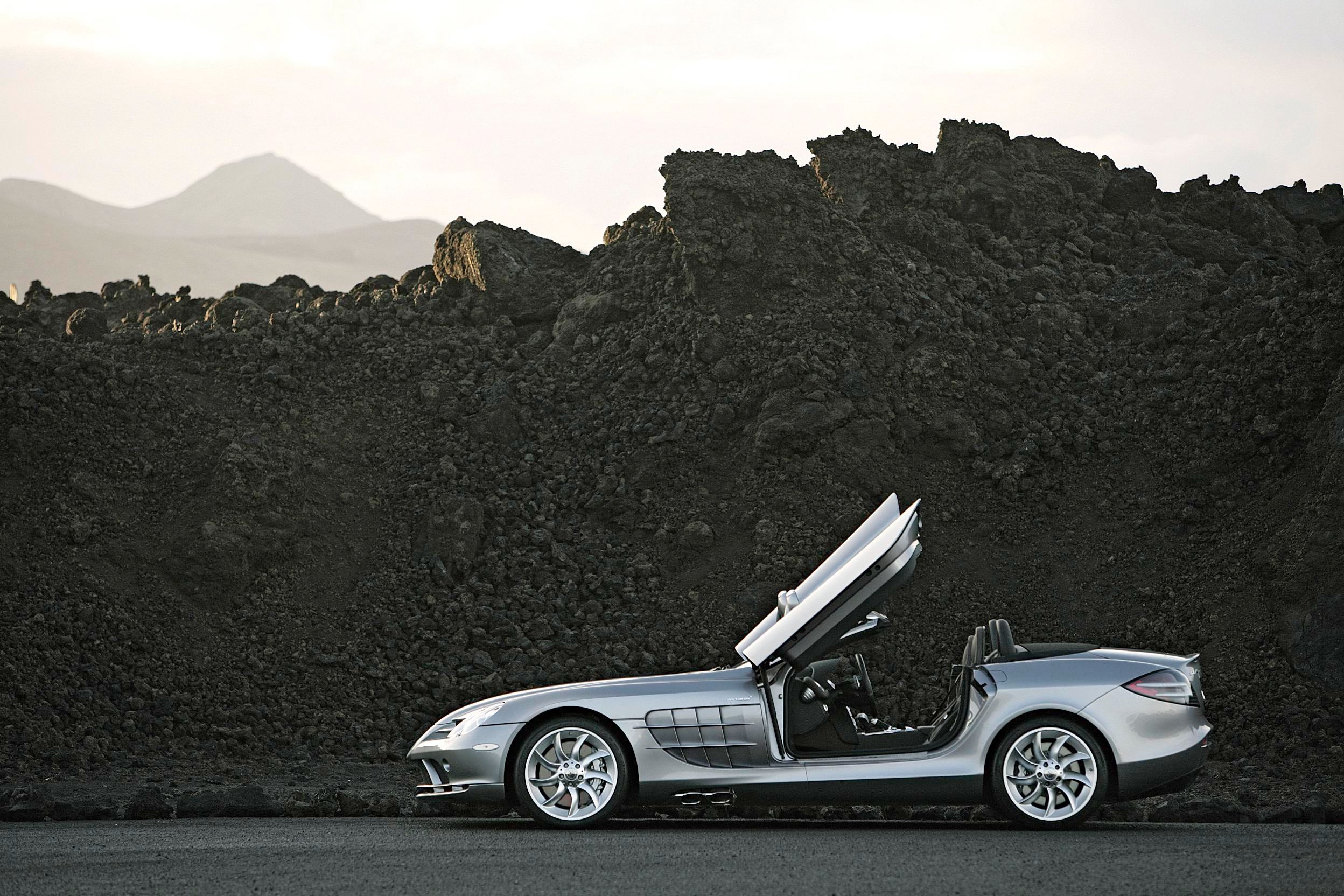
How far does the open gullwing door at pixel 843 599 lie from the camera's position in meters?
8.39

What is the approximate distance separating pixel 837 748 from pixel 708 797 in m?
0.91

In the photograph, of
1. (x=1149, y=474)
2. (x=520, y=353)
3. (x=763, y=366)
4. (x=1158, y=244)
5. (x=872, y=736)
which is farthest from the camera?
(x=1158, y=244)

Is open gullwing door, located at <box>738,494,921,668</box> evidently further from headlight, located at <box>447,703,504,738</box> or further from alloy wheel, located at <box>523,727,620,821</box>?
headlight, located at <box>447,703,504,738</box>

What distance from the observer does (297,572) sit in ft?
58.1

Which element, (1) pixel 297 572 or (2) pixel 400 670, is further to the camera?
(1) pixel 297 572

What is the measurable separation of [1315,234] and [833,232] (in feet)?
31.6

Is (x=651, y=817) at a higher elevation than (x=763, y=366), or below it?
below

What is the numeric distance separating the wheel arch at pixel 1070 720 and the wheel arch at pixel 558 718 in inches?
87.2

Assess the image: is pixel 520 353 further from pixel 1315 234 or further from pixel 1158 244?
pixel 1315 234

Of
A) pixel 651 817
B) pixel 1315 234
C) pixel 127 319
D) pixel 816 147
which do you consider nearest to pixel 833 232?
pixel 816 147

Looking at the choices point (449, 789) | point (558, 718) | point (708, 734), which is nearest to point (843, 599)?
point (708, 734)

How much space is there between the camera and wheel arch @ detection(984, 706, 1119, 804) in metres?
8.51

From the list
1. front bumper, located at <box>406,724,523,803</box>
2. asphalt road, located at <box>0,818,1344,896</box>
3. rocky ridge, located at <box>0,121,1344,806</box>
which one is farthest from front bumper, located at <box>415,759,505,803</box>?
rocky ridge, located at <box>0,121,1344,806</box>

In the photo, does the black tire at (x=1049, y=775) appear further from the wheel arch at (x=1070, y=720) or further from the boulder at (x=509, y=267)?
the boulder at (x=509, y=267)
